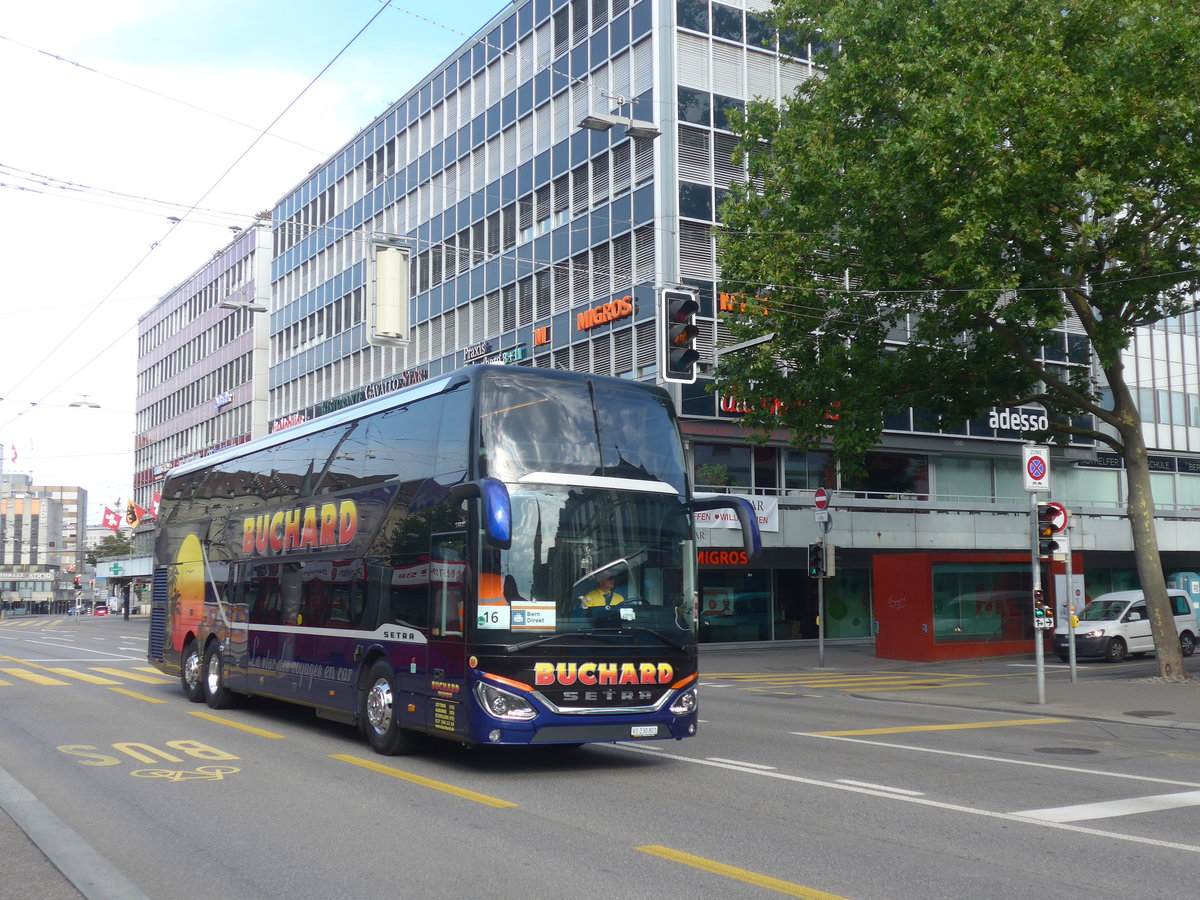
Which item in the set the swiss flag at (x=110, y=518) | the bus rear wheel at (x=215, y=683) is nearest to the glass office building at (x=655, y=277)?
the bus rear wheel at (x=215, y=683)

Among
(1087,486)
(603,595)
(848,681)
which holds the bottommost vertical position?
(848,681)

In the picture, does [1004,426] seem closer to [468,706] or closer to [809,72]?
[809,72]

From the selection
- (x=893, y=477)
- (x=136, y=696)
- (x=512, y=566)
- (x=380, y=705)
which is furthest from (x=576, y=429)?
A: (x=893, y=477)

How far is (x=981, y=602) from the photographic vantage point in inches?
1357

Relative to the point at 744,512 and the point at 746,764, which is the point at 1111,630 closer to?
the point at 746,764

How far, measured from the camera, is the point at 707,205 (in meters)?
35.6

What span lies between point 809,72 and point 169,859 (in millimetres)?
34638

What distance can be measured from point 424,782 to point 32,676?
16880 millimetres

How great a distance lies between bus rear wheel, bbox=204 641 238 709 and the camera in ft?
57.4

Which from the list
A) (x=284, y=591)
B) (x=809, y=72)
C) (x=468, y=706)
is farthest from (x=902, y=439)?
(x=468, y=706)

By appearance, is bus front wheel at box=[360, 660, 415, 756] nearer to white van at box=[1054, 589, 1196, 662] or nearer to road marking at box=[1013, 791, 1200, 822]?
road marking at box=[1013, 791, 1200, 822]

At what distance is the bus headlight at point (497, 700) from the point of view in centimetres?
1069

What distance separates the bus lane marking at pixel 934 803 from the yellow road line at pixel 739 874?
2718 mm

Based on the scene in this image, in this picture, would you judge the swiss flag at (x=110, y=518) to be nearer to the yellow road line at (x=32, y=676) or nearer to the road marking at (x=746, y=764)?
the yellow road line at (x=32, y=676)
